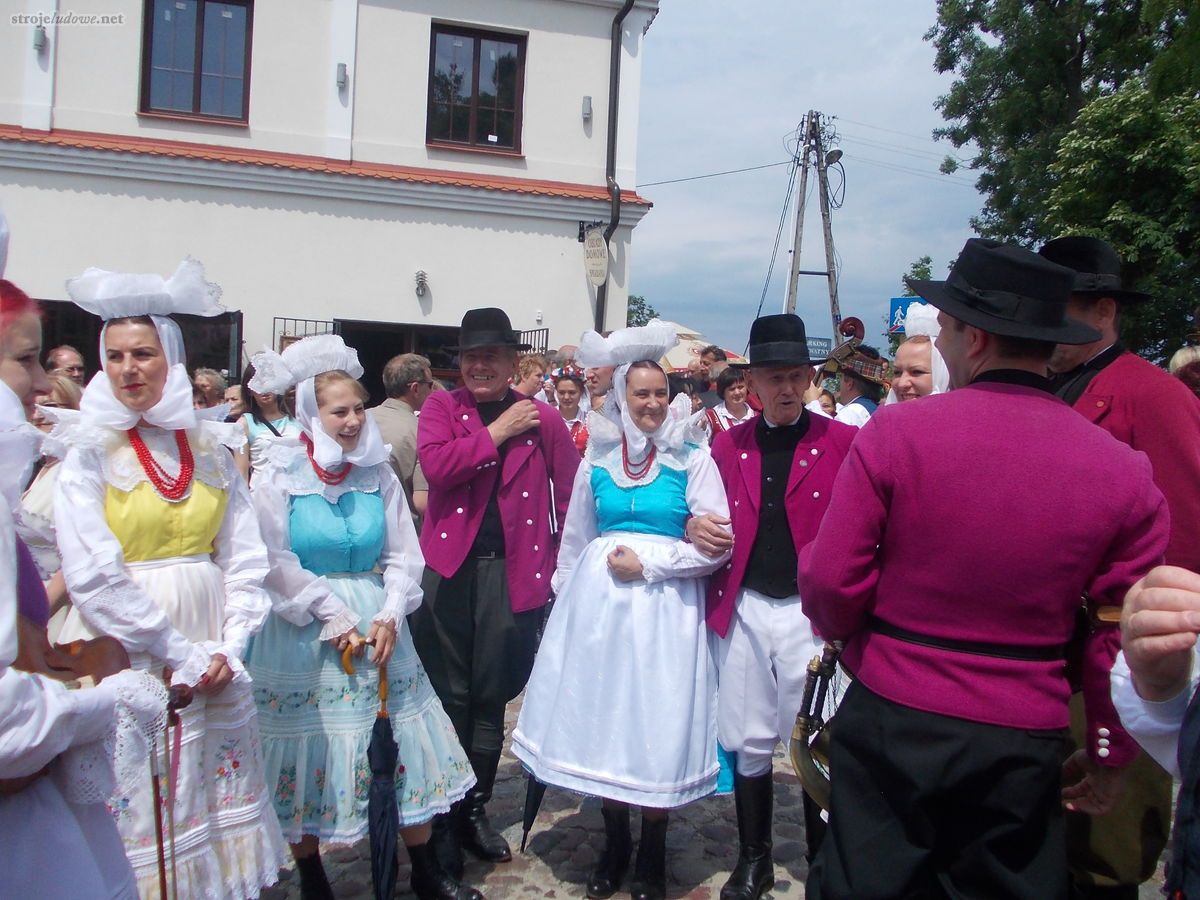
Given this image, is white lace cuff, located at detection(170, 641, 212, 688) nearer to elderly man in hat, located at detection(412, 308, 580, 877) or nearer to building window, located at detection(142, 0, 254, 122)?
elderly man in hat, located at detection(412, 308, 580, 877)

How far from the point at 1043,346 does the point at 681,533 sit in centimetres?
172

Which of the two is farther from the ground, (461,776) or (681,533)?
(681,533)

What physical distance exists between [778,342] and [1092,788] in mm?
1826

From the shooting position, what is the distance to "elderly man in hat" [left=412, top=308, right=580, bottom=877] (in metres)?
3.91

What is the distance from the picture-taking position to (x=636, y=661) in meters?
3.56

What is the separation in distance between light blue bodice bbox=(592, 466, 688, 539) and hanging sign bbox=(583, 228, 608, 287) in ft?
28.4

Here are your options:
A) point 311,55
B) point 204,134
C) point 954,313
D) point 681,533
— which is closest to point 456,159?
point 311,55

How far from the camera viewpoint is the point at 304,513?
3.41 m

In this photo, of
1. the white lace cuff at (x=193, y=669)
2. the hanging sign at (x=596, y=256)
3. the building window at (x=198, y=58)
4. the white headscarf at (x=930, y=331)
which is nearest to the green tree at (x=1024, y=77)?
the hanging sign at (x=596, y=256)

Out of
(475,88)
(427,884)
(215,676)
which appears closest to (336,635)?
(215,676)

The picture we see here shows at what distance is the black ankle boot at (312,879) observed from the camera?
3355 mm

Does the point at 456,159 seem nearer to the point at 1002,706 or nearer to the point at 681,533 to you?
the point at 681,533

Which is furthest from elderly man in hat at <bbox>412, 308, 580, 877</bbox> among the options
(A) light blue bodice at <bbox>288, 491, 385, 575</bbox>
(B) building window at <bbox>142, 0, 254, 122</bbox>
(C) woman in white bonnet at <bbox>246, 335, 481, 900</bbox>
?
(B) building window at <bbox>142, 0, 254, 122</bbox>

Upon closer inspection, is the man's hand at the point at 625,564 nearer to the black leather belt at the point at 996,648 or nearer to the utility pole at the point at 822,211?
the black leather belt at the point at 996,648
